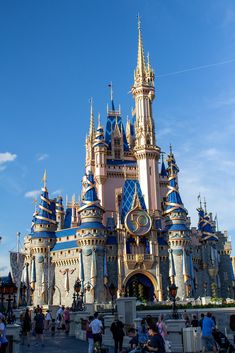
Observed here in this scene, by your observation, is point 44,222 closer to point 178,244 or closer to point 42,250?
point 42,250

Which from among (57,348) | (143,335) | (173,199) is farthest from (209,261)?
(143,335)

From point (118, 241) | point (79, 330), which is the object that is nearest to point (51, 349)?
point (79, 330)

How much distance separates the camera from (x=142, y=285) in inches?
2425

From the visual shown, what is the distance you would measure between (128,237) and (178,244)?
678cm

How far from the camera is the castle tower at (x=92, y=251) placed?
56719 millimetres

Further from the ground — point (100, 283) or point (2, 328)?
point (100, 283)

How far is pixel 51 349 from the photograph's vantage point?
23703 mm

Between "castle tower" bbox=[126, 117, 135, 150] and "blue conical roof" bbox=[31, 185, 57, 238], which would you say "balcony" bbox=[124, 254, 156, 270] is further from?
"castle tower" bbox=[126, 117, 135, 150]

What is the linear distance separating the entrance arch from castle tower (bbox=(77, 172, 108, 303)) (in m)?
4.62

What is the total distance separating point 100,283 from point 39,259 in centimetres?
1033

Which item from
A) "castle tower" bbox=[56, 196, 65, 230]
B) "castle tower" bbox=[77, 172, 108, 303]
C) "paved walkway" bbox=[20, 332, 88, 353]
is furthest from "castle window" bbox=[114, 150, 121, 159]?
"paved walkway" bbox=[20, 332, 88, 353]

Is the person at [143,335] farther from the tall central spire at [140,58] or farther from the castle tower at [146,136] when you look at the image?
the tall central spire at [140,58]

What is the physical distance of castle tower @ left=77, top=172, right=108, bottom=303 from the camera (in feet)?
186

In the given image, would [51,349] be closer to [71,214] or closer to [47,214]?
[47,214]
